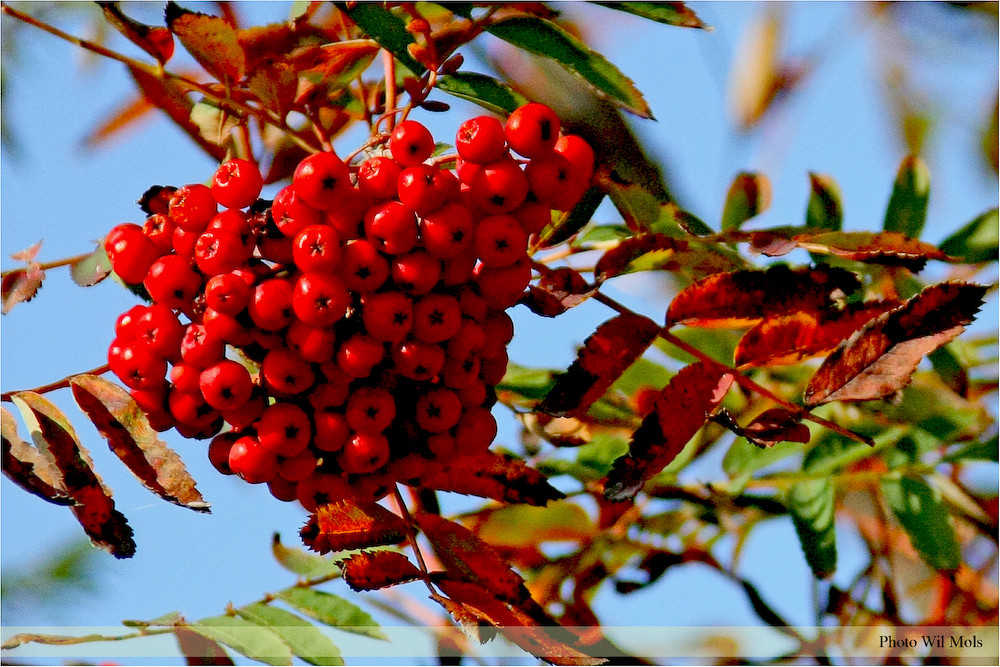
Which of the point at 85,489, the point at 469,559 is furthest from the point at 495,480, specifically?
the point at 85,489

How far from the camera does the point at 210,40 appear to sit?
3.29 feet

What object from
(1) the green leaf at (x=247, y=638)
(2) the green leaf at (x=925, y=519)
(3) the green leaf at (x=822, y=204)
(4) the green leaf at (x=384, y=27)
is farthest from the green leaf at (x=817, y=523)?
(4) the green leaf at (x=384, y=27)

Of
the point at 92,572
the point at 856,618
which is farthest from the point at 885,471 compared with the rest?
the point at 92,572

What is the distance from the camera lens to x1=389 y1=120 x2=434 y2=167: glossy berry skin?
95 centimetres

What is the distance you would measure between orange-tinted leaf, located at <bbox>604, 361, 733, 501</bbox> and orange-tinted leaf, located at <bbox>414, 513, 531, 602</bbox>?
18 cm

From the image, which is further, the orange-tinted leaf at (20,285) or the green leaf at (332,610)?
the green leaf at (332,610)

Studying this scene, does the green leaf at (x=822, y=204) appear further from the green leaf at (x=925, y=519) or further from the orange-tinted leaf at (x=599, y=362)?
the orange-tinted leaf at (x=599, y=362)

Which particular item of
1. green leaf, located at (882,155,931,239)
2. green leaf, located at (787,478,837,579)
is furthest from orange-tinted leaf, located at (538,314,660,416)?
green leaf, located at (882,155,931,239)

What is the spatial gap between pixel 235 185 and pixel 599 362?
420mm

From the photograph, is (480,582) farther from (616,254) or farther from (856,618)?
(856,618)

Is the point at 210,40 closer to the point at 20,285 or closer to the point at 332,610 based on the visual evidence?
the point at 20,285

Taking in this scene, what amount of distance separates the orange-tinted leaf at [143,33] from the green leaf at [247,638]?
67cm

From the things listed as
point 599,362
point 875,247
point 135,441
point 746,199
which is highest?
point 746,199

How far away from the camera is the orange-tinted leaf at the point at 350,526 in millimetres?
1076
